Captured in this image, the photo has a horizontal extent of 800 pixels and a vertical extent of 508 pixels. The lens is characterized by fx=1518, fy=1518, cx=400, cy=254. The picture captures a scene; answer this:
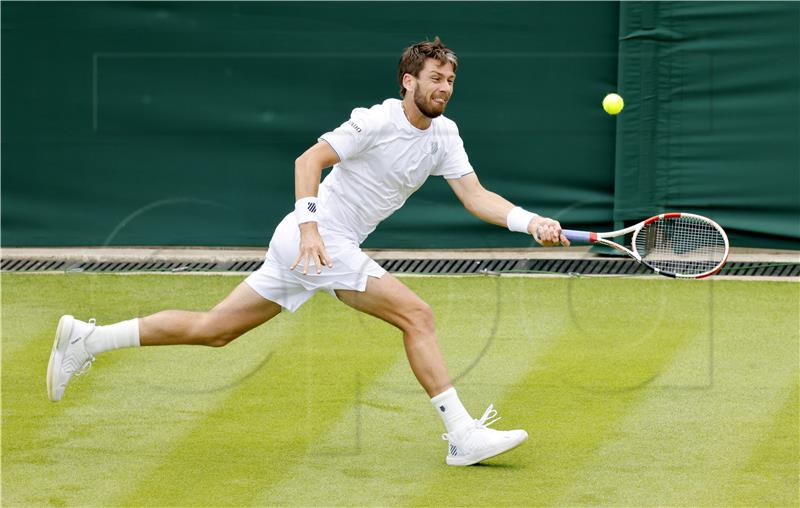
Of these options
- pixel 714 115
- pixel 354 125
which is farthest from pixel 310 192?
pixel 714 115

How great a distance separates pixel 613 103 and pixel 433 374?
3.49m

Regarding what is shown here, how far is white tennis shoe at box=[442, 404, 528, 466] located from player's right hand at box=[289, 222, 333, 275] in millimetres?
727

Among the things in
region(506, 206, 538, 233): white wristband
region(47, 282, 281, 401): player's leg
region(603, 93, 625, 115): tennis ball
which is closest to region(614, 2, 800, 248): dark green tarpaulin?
region(603, 93, 625, 115): tennis ball

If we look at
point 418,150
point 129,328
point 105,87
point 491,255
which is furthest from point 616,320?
point 105,87

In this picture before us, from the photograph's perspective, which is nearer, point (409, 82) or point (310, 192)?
point (310, 192)

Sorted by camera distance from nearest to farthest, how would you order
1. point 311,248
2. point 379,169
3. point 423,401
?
point 311,248 → point 379,169 → point 423,401

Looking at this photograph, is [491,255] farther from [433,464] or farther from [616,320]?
[433,464]

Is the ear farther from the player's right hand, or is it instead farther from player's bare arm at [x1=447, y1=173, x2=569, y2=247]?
the player's right hand

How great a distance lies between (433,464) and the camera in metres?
5.13

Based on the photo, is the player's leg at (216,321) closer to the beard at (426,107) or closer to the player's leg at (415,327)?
the player's leg at (415,327)

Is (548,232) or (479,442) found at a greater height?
(548,232)

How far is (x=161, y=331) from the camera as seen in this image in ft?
17.8

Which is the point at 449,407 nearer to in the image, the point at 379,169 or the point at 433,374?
the point at 433,374

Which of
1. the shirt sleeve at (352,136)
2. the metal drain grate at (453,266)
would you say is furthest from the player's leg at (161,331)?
the metal drain grate at (453,266)
